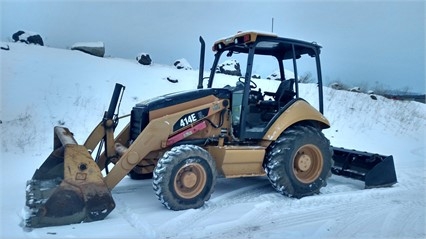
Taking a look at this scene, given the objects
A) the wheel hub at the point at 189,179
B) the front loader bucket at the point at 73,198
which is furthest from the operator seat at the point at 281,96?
the front loader bucket at the point at 73,198

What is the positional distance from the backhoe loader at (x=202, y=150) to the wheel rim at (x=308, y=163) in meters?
0.01

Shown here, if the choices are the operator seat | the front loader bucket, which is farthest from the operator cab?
the front loader bucket

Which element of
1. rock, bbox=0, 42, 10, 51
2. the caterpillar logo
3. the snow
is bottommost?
the snow

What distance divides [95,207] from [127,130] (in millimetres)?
1718

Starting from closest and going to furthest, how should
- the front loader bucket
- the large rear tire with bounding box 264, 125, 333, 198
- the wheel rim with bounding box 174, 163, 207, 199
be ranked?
the front loader bucket
the wheel rim with bounding box 174, 163, 207, 199
the large rear tire with bounding box 264, 125, 333, 198

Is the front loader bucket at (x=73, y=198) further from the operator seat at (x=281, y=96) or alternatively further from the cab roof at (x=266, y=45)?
the operator seat at (x=281, y=96)

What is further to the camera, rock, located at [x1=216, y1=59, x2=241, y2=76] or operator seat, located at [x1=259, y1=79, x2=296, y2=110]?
rock, located at [x1=216, y1=59, x2=241, y2=76]

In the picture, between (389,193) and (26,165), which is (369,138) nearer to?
(389,193)

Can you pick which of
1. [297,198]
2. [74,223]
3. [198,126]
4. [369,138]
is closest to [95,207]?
[74,223]

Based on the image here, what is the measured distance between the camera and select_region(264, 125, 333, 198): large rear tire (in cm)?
520

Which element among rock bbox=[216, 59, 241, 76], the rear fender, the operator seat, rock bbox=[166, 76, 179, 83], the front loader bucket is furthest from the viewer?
rock bbox=[216, 59, 241, 76]

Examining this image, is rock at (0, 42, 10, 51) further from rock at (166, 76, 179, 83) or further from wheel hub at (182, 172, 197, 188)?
wheel hub at (182, 172, 197, 188)

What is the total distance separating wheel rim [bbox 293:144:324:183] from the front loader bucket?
2756 millimetres

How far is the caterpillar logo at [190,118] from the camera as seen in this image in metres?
4.88
